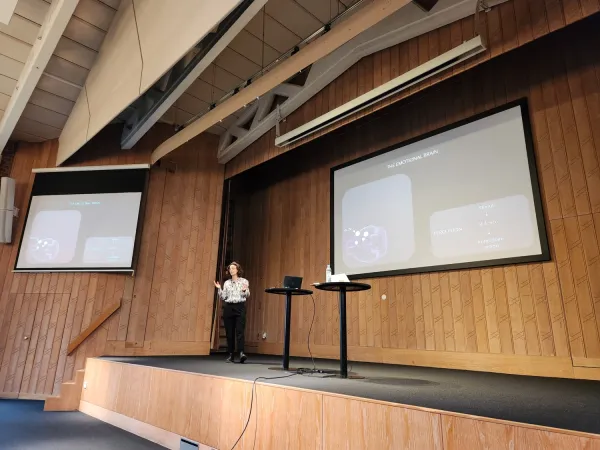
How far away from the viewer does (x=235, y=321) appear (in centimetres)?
402

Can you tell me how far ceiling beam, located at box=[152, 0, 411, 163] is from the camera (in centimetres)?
279

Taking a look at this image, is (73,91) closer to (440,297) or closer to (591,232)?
(440,297)

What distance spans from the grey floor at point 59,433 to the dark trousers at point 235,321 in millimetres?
1217

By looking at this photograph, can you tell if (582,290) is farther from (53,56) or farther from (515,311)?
(53,56)

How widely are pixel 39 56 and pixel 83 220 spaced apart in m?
2.41

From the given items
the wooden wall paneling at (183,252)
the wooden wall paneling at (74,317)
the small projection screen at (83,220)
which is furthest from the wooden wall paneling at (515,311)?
the wooden wall paneling at (74,317)

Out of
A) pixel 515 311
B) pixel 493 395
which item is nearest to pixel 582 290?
pixel 515 311

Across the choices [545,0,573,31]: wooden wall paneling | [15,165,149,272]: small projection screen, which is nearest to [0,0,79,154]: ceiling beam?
[15,165,149,272]: small projection screen

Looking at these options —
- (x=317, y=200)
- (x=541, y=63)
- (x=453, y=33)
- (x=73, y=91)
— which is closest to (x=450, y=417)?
(x=453, y=33)

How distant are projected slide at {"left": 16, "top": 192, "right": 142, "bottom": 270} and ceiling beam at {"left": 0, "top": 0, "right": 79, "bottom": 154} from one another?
1.16m

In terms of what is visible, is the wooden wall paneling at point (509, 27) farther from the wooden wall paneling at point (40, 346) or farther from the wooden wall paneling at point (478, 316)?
the wooden wall paneling at point (40, 346)

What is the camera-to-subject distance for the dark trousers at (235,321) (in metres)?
3.94

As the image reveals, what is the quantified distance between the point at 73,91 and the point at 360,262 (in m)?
4.29

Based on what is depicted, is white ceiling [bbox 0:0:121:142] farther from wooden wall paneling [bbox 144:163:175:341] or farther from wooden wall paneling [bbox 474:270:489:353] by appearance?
wooden wall paneling [bbox 474:270:489:353]
